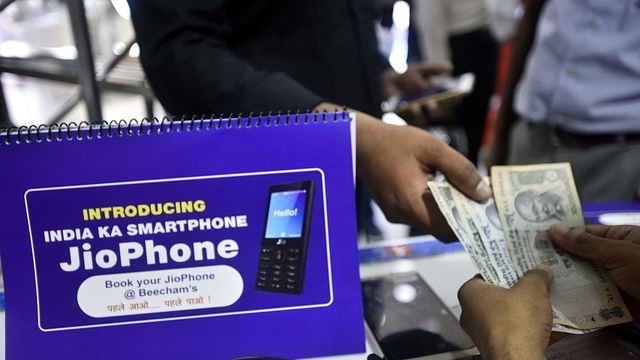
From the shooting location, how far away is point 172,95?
0.84 metres

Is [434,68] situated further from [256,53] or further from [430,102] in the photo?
[256,53]

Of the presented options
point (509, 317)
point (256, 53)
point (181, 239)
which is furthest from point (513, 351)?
point (256, 53)

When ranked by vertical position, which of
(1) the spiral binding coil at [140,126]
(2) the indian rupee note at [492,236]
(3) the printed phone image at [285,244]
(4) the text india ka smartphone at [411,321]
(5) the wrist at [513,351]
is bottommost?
(4) the text india ka smartphone at [411,321]

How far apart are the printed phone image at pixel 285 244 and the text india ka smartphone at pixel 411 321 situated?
0.46 feet

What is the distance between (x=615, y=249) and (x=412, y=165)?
257 mm

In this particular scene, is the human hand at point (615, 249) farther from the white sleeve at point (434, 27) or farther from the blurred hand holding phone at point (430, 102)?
the white sleeve at point (434, 27)

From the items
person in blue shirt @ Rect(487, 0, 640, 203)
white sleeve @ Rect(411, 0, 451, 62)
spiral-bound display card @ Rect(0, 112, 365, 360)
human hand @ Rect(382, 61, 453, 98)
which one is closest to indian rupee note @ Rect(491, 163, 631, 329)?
spiral-bound display card @ Rect(0, 112, 365, 360)

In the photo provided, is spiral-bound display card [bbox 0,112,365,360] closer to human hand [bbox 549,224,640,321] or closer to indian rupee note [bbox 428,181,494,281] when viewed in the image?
indian rupee note [bbox 428,181,494,281]

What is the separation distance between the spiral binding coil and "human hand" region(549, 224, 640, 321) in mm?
337

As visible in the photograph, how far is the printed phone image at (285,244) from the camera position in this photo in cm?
62

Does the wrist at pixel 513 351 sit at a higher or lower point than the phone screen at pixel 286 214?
lower

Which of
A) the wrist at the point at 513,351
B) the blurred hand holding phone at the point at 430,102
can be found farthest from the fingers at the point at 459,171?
the blurred hand holding phone at the point at 430,102

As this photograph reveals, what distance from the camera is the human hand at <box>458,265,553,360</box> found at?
55 centimetres

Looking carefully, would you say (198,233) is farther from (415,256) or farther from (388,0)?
(388,0)
